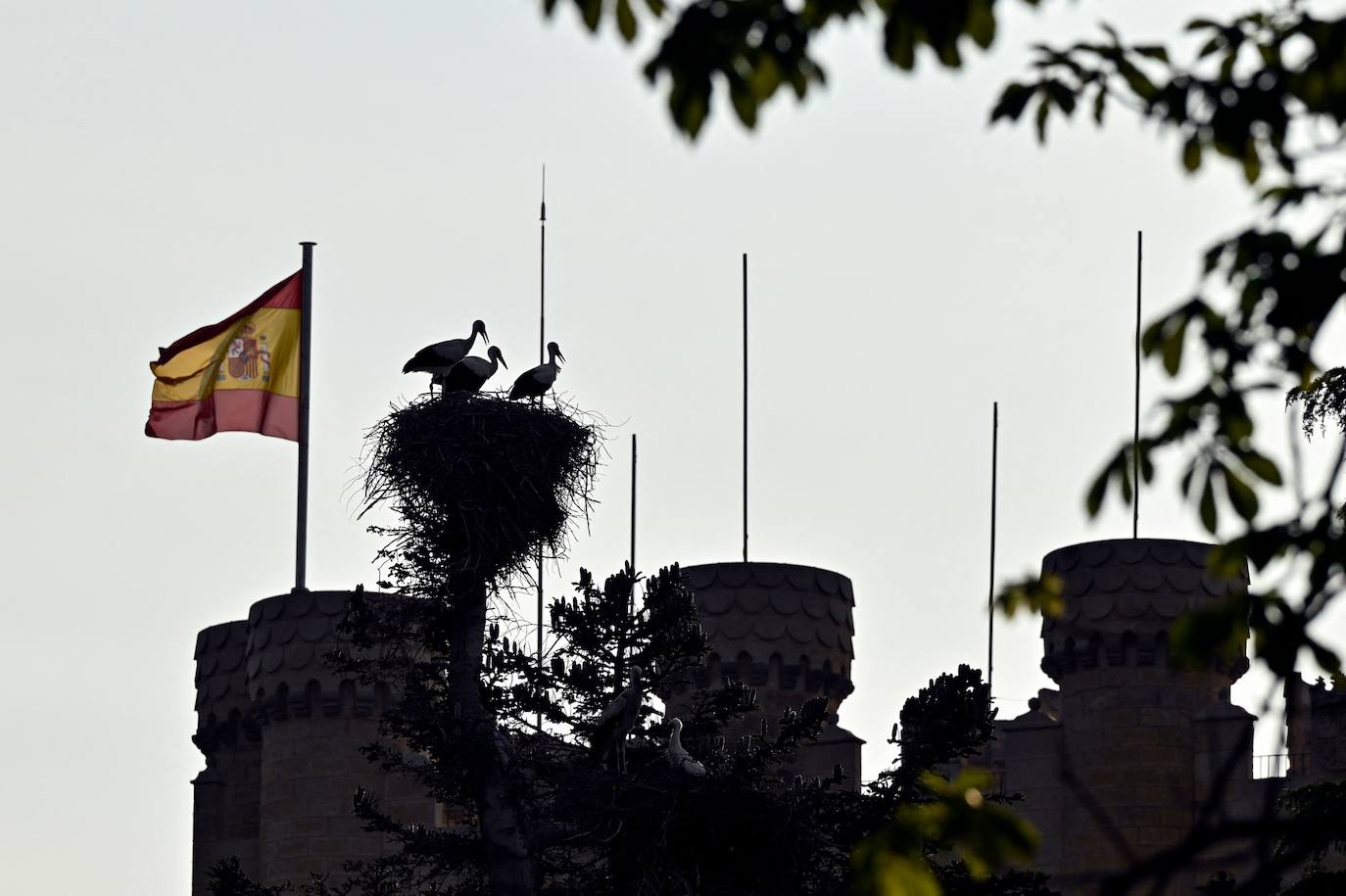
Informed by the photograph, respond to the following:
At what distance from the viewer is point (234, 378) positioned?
114 ft

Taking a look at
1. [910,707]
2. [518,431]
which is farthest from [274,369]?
[910,707]

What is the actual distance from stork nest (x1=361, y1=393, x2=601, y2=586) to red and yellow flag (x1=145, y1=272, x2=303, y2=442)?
11.2 m

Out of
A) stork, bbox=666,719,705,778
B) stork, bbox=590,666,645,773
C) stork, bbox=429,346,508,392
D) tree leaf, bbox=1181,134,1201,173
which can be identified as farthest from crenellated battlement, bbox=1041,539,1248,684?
tree leaf, bbox=1181,134,1201,173

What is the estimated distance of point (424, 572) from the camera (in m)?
22.8

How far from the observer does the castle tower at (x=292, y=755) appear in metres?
34.5

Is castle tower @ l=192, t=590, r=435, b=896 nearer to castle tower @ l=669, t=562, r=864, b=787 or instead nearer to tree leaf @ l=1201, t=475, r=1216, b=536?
castle tower @ l=669, t=562, r=864, b=787

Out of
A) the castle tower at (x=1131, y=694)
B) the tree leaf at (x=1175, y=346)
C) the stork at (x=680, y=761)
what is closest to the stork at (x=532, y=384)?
the stork at (x=680, y=761)

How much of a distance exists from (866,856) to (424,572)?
17209 millimetres

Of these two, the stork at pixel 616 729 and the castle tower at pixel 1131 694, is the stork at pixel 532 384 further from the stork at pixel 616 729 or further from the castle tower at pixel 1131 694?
the castle tower at pixel 1131 694

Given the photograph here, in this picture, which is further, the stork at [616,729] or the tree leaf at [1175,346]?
the stork at [616,729]

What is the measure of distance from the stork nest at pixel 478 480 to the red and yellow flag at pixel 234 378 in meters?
11.2

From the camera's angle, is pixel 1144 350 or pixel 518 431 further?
pixel 518 431

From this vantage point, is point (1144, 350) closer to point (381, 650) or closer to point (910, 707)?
point (910, 707)

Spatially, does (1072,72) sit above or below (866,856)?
above
